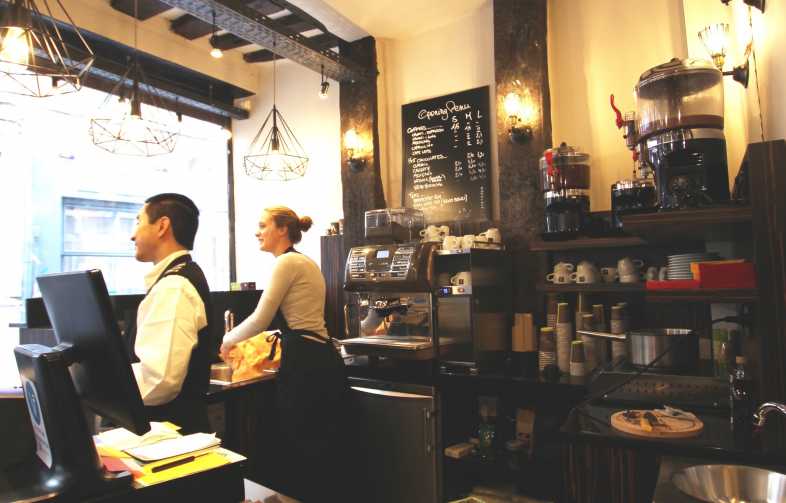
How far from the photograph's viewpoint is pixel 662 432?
182 cm

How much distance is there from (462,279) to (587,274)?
2.48 ft

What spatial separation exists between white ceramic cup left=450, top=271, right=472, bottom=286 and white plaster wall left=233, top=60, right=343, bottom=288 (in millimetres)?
1920

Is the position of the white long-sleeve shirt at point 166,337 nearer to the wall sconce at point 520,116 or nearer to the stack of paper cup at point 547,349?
the stack of paper cup at point 547,349

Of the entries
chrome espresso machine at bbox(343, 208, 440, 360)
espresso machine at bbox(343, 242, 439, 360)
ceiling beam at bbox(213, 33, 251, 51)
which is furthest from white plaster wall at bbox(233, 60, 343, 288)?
espresso machine at bbox(343, 242, 439, 360)

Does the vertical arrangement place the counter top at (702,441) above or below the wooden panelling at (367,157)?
below

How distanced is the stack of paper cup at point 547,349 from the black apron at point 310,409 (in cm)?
128

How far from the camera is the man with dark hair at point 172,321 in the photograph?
1633mm

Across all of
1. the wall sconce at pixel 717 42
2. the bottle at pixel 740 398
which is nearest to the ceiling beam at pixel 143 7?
the wall sconce at pixel 717 42

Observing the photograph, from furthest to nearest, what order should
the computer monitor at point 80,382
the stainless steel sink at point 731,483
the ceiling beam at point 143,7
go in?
the ceiling beam at point 143,7 < the stainless steel sink at point 731,483 < the computer monitor at point 80,382

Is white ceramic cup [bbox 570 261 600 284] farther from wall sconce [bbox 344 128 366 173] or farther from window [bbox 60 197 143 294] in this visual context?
window [bbox 60 197 143 294]

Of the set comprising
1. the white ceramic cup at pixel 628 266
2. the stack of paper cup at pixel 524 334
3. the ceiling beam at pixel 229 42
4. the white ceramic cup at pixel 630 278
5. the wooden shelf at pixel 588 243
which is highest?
the ceiling beam at pixel 229 42

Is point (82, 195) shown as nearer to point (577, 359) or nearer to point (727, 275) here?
point (577, 359)

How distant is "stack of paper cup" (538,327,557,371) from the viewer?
3.32 metres

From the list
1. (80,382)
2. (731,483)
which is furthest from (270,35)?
(731,483)
